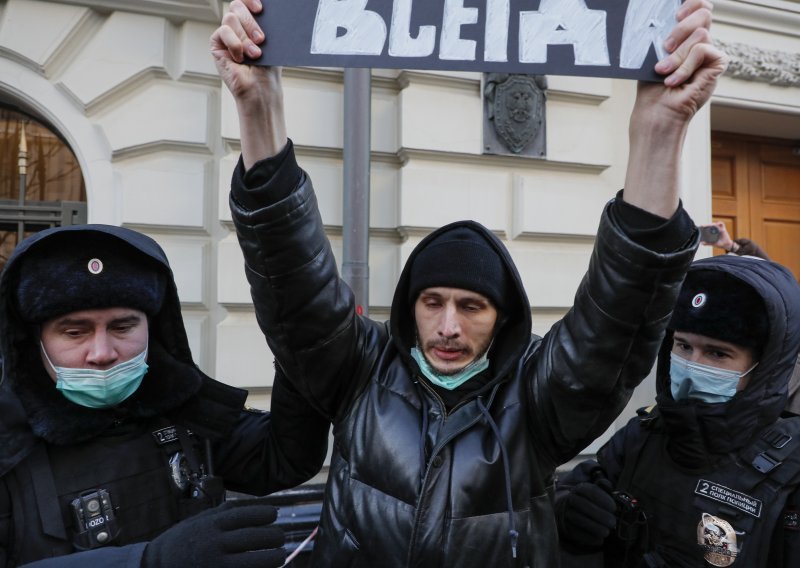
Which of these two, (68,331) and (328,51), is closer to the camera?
(328,51)

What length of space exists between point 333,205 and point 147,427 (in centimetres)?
215

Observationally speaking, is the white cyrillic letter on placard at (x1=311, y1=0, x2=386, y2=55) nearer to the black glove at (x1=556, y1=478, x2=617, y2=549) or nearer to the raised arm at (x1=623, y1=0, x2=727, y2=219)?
the raised arm at (x1=623, y1=0, x2=727, y2=219)

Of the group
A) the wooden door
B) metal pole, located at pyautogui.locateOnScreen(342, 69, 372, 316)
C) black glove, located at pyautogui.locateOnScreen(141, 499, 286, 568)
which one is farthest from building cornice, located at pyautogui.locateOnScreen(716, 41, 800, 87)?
black glove, located at pyautogui.locateOnScreen(141, 499, 286, 568)

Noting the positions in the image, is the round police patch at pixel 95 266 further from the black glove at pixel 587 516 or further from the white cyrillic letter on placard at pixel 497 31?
the black glove at pixel 587 516

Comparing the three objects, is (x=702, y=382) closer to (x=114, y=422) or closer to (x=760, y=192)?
(x=114, y=422)

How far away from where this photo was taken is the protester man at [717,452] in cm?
168

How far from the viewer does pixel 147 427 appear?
1720 mm

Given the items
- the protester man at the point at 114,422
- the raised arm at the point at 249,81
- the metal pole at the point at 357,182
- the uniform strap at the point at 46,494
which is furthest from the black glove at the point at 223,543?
the metal pole at the point at 357,182

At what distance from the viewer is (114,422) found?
1658mm

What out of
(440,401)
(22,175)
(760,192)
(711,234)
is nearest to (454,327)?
(440,401)

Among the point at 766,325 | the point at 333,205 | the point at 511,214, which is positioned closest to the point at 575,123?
the point at 511,214

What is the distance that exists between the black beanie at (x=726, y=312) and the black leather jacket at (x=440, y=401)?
2.29 feet

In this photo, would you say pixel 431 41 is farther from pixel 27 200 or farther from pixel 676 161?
pixel 27 200

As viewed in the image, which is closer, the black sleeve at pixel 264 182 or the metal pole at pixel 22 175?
the black sleeve at pixel 264 182
